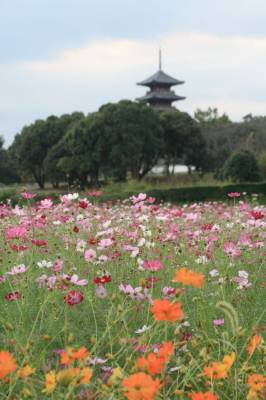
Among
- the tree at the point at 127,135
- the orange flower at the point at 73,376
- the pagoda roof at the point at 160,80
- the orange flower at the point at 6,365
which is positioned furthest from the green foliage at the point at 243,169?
the pagoda roof at the point at 160,80

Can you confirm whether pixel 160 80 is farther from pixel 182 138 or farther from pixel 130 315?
pixel 130 315

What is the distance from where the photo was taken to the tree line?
23.6 meters

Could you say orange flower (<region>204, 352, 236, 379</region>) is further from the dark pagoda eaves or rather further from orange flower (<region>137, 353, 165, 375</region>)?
the dark pagoda eaves

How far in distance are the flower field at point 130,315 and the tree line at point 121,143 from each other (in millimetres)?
17054

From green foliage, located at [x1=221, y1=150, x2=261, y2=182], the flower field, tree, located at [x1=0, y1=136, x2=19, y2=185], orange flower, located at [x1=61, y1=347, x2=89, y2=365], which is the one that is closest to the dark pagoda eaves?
tree, located at [x1=0, y1=136, x2=19, y2=185]

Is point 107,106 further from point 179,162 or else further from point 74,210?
point 74,210

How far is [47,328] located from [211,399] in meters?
1.45

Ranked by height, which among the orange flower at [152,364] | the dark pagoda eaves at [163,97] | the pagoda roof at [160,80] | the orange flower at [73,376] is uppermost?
the pagoda roof at [160,80]

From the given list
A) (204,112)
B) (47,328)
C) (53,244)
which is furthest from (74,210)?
(204,112)

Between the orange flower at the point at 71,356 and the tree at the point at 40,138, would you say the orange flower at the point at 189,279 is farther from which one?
the tree at the point at 40,138

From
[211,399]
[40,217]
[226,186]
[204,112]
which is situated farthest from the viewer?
[204,112]

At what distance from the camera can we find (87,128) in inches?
936

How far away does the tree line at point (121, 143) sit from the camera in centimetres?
2364

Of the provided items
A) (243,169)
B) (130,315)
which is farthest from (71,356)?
(243,169)
